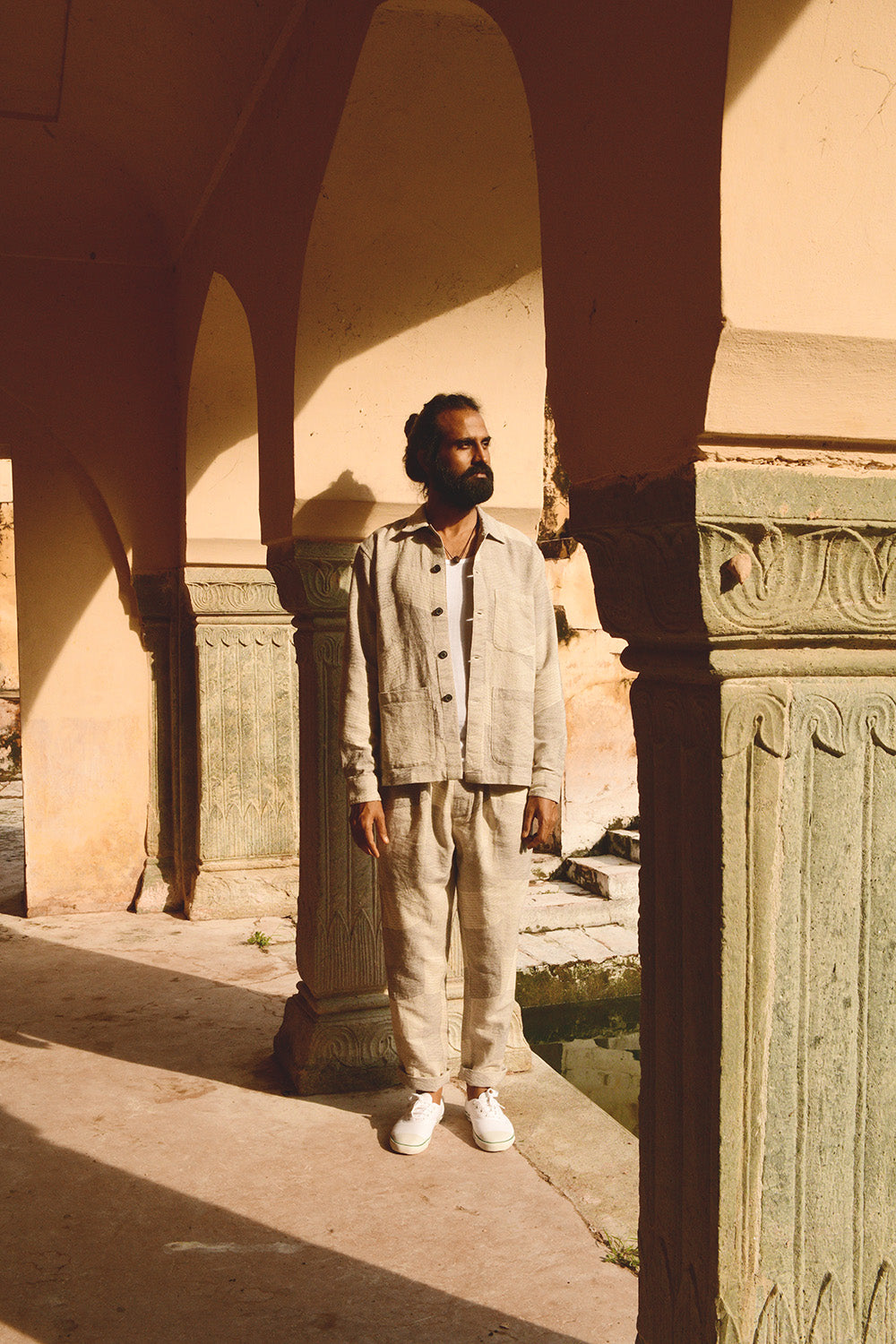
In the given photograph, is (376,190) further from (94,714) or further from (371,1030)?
(94,714)

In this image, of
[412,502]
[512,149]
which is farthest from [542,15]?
[412,502]

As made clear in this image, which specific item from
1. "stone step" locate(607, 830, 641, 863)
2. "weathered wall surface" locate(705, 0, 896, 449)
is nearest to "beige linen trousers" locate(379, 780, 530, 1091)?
"weathered wall surface" locate(705, 0, 896, 449)

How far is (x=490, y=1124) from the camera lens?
8.82 feet

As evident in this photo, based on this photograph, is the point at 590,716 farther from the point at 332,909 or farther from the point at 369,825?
the point at 369,825

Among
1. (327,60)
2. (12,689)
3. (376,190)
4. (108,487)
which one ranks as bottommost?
(12,689)

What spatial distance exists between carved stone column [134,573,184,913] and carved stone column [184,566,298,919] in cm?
27

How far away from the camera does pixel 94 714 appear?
5.33 meters

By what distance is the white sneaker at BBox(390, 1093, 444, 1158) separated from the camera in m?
2.67

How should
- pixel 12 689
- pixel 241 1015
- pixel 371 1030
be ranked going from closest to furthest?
pixel 371 1030 → pixel 241 1015 → pixel 12 689

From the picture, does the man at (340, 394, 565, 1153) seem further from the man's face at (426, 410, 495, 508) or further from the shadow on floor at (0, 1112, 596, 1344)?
the shadow on floor at (0, 1112, 596, 1344)

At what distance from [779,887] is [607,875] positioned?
178 inches

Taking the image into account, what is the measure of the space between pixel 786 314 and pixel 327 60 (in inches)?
75.4

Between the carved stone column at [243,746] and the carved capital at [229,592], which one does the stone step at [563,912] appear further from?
the carved capital at [229,592]

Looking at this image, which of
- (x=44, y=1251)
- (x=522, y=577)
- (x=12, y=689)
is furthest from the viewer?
(x=12, y=689)
